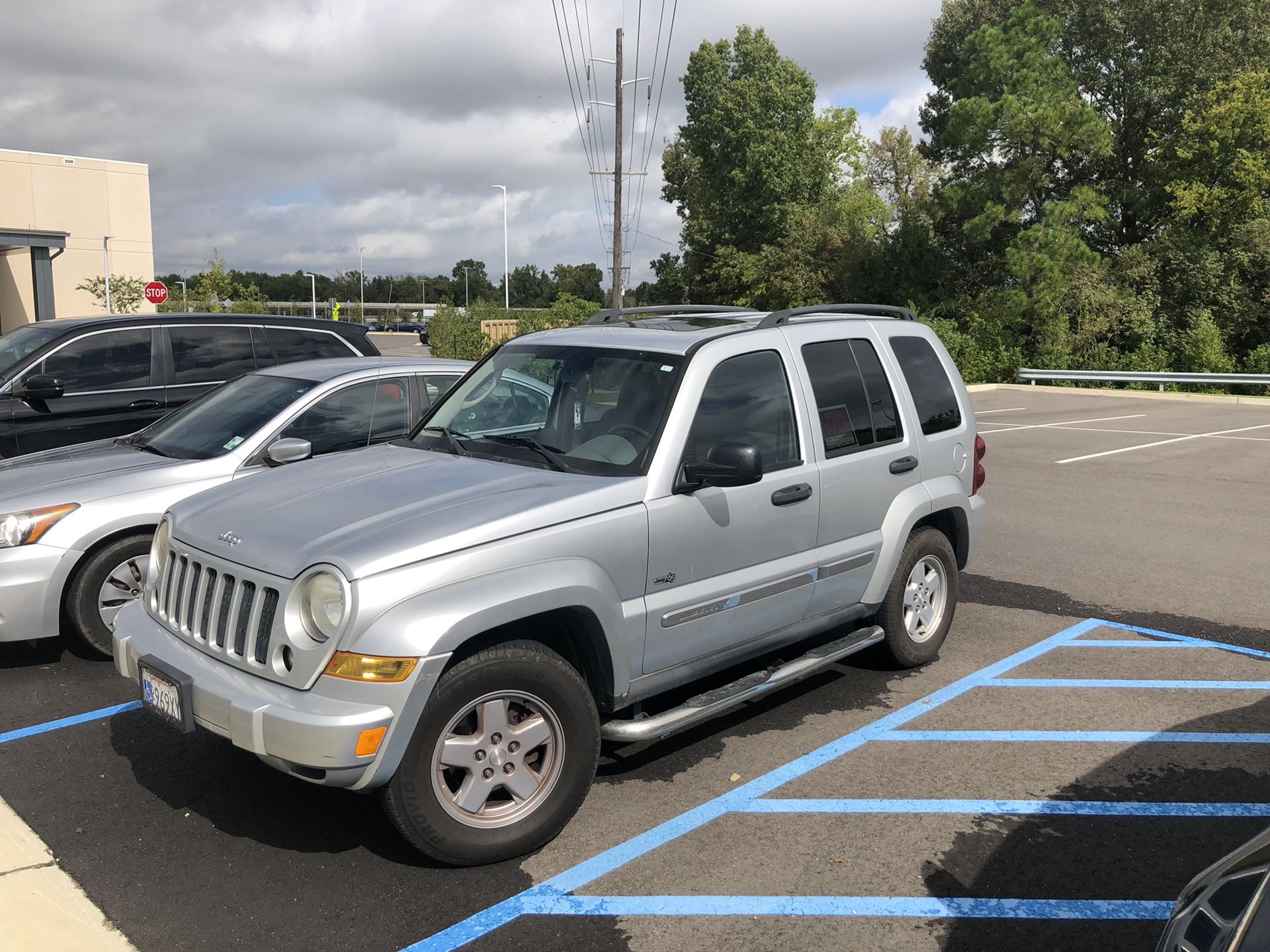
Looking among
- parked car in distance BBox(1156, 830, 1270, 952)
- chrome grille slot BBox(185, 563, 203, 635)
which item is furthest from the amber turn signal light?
parked car in distance BBox(1156, 830, 1270, 952)

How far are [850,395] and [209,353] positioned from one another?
569 cm

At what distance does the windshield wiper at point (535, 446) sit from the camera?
423 centimetres

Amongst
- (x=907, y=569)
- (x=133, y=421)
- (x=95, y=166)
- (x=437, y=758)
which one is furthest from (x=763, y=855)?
(x=95, y=166)

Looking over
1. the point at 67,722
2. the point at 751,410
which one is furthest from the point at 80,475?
the point at 751,410

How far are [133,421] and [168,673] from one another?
17.2 feet

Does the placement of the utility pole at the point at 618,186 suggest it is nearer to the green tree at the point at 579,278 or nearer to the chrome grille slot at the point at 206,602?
the chrome grille slot at the point at 206,602

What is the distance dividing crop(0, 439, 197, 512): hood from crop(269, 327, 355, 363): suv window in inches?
99.6

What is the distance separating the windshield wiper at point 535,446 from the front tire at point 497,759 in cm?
84

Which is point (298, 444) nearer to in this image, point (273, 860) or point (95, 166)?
point (273, 860)

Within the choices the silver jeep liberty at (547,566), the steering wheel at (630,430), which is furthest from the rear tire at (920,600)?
the steering wheel at (630,430)

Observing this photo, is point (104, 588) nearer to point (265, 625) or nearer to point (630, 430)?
point (265, 625)

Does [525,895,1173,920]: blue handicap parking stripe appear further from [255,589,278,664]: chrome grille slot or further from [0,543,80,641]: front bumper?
[0,543,80,641]: front bumper

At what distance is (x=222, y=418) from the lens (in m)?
6.50

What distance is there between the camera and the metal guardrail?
2623cm
